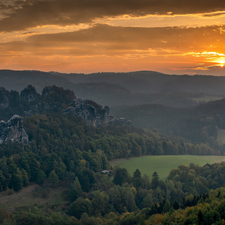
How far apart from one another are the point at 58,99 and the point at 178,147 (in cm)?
7969

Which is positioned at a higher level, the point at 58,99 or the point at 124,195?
the point at 58,99

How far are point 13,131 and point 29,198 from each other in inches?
1312

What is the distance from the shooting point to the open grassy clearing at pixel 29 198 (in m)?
78.6

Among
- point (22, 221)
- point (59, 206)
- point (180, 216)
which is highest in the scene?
point (180, 216)

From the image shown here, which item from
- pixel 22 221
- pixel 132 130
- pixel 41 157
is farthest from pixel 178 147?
pixel 22 221

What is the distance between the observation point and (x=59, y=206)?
270 feet

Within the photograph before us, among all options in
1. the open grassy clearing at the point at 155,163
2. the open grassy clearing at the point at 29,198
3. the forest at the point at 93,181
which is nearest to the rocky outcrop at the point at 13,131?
the forest at the point at 93,181

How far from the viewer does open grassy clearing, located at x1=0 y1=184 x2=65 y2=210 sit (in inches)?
3093

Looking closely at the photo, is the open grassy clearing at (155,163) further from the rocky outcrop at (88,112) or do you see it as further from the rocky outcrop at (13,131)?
the rocky outcrop at (13,131)

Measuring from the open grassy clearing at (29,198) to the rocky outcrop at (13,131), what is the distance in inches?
939

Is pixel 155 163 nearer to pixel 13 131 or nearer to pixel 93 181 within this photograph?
pixel 93 181

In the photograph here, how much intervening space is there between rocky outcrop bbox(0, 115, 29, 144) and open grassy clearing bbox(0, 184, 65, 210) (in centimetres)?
2384

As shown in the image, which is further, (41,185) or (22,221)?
(41,185)

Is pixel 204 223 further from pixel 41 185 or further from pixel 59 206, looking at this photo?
pixel 41 185
